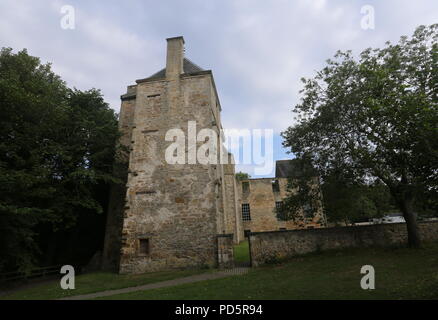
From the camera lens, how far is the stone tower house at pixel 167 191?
1265 cm

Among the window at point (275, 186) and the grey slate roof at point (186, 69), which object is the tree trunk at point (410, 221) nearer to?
the grey slate roof at point (186, 69)

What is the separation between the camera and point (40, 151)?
12.4 metres

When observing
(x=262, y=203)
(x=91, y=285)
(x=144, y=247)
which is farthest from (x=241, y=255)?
(x=262, y=203)

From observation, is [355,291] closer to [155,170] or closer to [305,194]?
[305,194]

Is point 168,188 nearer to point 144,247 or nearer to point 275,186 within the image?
point 144,247

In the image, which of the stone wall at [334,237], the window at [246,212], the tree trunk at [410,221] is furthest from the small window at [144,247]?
the window at [246,212]

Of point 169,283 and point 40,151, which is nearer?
point 169,283

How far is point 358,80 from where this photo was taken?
39.5 feet

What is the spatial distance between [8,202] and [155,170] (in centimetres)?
663

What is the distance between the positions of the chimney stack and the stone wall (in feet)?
36.9

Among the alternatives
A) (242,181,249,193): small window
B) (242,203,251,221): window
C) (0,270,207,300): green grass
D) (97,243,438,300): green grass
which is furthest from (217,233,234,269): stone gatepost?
(242,181,249,193): small window

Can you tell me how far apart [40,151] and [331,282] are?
1417cm

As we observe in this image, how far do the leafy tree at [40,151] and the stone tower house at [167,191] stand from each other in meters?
2.00
